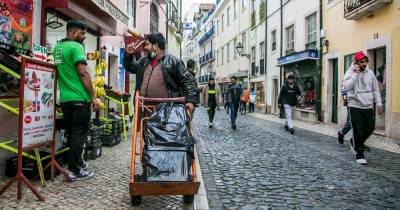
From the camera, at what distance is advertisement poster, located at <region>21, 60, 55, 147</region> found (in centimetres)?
450

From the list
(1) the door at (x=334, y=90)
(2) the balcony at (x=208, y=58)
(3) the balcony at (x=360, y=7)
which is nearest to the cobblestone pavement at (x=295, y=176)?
(3) the balcony at (x=360, y=7)

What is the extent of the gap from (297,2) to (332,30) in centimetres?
437

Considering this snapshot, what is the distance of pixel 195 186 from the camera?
13.1ft

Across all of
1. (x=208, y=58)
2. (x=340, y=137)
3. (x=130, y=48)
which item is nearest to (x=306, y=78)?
(x=340, y=137)

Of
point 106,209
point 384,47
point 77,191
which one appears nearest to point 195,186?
point 106,209

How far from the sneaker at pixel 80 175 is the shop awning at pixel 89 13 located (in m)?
3.23

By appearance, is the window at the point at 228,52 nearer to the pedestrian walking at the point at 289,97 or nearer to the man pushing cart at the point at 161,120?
the pedestrian walking at the point at 289,97

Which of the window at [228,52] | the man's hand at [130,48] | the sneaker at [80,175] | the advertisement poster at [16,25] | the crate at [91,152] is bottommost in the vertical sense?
the sneaker at [80,175]

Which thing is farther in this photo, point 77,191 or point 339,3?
point 339,3

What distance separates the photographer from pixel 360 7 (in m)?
13.1

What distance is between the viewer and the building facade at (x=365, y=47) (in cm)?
1196

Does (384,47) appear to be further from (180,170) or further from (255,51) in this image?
(255,51)

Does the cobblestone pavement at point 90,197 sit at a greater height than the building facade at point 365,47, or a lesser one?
lesser

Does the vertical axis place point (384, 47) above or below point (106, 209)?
above
